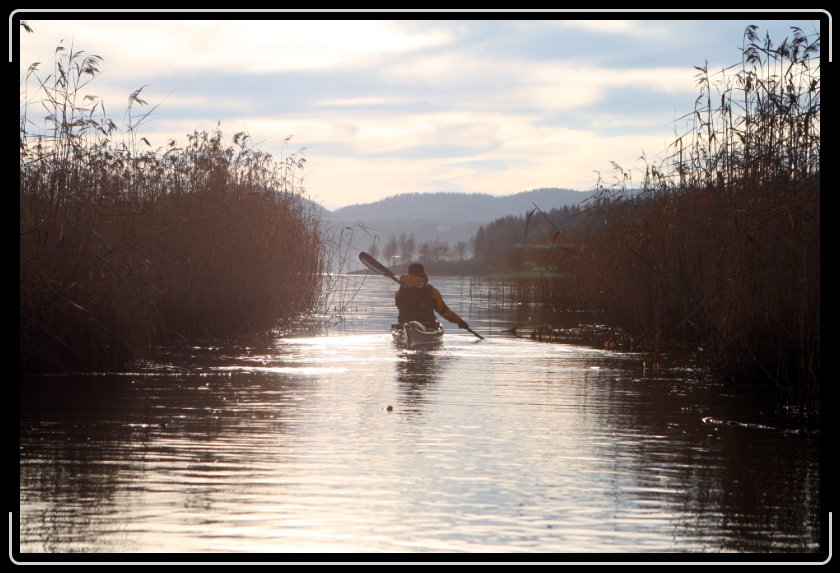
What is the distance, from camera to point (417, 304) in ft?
59.6

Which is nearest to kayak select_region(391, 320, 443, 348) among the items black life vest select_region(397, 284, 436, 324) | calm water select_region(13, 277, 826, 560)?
black life vest select_region(397, 284, 436, 324)

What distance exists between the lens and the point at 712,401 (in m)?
11.3

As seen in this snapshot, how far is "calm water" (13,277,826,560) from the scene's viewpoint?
5852 millimetres

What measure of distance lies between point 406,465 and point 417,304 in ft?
34.2

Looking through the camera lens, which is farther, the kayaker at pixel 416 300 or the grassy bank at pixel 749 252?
the kayaker at pixel 416 300

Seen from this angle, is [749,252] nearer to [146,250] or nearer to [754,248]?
[754,248]

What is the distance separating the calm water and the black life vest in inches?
173

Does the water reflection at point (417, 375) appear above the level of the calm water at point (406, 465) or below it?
above

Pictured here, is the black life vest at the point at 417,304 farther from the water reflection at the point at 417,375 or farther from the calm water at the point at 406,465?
the calm water at the point at 406,465

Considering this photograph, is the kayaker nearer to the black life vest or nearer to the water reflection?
the black life vest

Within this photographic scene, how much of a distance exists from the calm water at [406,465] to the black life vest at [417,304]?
4394 mm

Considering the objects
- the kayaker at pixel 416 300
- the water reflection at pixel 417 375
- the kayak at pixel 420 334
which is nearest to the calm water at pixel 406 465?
the water reflection at pixel 417 375

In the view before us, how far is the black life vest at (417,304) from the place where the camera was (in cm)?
1809
